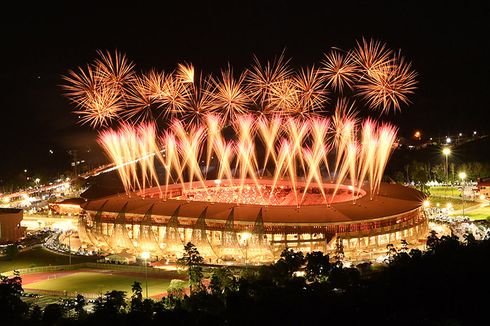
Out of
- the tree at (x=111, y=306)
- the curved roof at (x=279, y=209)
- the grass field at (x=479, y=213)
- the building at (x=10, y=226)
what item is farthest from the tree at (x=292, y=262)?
the building at (x=10, y=226)

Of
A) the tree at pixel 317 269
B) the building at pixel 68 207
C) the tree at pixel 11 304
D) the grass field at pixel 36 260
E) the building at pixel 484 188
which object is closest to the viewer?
the tree at pixel 11 304

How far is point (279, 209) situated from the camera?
4031 cm

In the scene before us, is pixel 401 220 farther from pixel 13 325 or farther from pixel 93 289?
pixel 13 325

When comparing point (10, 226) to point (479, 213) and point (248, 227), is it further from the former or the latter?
point (479, 213)

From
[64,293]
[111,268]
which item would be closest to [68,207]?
[111,268]

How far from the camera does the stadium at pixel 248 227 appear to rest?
37875mm

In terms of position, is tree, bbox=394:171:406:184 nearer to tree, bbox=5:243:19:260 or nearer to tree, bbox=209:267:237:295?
tree, bbox=5:243:19:260

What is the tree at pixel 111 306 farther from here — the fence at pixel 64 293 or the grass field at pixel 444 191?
the grass field at pixel 444 191

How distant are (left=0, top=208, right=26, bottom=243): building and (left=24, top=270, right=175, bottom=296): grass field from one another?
441 inches

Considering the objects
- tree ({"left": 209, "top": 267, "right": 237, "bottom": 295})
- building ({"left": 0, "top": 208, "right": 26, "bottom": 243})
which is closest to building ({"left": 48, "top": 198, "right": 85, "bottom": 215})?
building ({"left": 0, "top": 208, "right": 26, "bottom": 243})

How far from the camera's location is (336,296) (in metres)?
24.7

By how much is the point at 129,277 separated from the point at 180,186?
60.7 feet

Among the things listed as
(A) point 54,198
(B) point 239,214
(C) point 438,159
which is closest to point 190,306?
(B) point 239,214

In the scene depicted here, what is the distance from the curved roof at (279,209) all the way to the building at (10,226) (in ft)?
18.5
